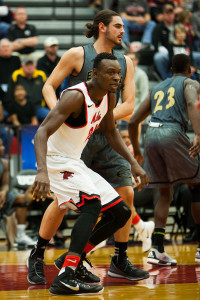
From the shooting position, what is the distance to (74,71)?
557cm

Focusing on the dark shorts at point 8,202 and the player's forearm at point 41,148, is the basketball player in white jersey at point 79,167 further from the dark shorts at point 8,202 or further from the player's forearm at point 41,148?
the dark shorts at point 8,202

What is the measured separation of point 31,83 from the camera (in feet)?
35.0

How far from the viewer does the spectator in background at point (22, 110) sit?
10141 millimetres

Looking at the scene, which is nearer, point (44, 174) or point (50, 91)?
point (44, 174)

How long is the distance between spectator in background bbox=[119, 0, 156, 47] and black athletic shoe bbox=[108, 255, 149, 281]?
8.27 m

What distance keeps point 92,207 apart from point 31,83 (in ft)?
20.8

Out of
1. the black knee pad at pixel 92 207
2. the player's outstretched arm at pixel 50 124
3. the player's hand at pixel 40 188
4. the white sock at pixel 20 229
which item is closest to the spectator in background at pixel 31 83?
the white sock at pixel 20 229

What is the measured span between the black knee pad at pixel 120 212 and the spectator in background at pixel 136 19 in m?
8.59

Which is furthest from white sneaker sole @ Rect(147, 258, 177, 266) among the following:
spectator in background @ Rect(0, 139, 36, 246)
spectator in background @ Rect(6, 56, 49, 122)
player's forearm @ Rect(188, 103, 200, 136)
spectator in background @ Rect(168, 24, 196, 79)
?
spectator in background @ Rect(168, 24, 196, 79)

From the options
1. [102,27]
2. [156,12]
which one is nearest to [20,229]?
[102,27]

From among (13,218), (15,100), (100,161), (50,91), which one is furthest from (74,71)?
(15,100)

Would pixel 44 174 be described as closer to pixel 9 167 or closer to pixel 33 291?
pixel 33 291

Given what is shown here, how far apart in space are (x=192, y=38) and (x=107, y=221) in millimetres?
9591

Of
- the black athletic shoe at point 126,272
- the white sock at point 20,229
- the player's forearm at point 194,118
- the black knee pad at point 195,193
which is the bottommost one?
the white sock at point 20,229
